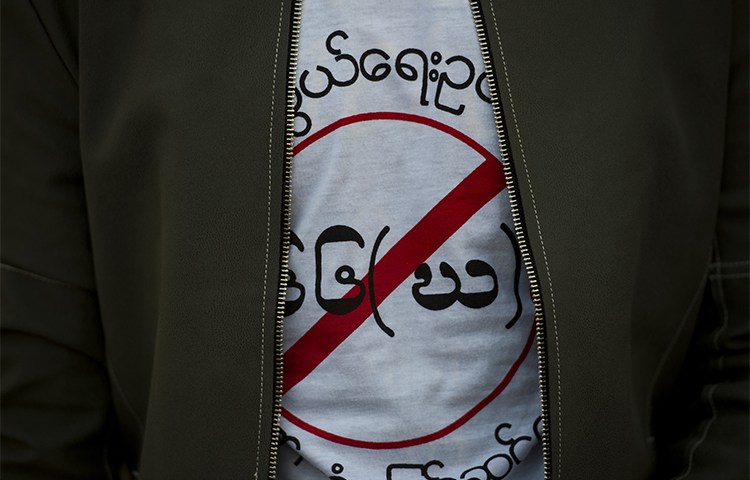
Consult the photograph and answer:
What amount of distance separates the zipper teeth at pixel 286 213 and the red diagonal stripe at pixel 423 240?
6cm

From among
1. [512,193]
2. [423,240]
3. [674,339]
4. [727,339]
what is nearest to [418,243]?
[423,240]

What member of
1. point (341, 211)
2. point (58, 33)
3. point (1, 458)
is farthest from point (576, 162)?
point (1, 458)

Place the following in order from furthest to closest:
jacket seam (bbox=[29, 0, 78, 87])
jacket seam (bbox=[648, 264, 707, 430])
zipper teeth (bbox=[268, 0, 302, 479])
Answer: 1. jacket seam (bbox=[648, 264, 707, 430])
2. jacket seam (bbox=[29, 0, 78, 87])
3. zipper teeth (bbox=[268, 0, 302, 479])

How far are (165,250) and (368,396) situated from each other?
357 mm

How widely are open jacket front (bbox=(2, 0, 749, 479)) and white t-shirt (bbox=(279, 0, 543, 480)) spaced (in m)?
0.05

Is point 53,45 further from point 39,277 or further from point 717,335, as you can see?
point 717,335

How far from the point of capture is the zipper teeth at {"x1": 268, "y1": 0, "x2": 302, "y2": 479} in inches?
41.3

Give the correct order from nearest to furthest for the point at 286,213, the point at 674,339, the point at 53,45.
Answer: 1. the point at 286,213
2. the point at 53,45
3. the point at 674,339

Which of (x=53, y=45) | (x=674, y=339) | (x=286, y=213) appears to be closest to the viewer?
(x=286, y=213)

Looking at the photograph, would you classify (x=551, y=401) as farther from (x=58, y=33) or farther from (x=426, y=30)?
(x=58, y=33)

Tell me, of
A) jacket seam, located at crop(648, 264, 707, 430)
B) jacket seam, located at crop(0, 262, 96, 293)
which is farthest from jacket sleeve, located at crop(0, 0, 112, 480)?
jacket seam, located at crop(648, 264, 707, 430)

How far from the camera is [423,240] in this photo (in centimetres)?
109

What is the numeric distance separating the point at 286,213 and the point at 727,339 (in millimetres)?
794

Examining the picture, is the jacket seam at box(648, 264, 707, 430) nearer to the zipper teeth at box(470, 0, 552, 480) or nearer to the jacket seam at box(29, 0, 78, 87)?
the zipper teeth at box(470, 0, 552, 480)
